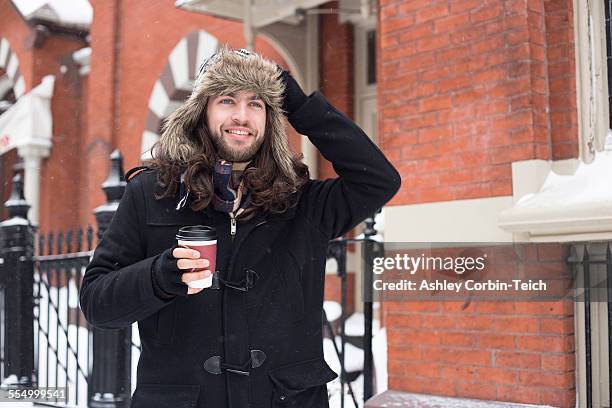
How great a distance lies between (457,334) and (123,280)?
2.62m

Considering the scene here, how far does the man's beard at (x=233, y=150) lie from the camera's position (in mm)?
2273

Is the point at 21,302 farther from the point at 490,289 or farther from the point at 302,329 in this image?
the point at 302,329

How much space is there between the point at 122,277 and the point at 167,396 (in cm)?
38

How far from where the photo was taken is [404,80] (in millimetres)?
4547

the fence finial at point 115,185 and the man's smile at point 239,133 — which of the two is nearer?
the man's smile at point 239,133

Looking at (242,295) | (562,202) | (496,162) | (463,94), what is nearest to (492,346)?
(562,202)

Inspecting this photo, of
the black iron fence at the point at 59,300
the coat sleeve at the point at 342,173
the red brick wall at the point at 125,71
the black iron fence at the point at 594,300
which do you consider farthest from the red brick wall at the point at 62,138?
the coat sleeve at the point at 342,173

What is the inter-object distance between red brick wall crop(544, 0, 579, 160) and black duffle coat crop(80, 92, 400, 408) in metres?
2.05

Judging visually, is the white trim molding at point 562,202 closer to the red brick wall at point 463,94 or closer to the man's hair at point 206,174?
the red brick wall at point 463,94

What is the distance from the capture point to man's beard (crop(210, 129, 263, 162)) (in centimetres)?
227

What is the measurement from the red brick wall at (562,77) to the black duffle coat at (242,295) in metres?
2.05

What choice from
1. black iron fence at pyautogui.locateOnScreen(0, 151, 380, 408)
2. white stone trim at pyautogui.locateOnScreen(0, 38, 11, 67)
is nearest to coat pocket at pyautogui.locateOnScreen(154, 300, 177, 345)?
black iron fence at pyautogui.locateOnScreen(0, 151, 380, 408)

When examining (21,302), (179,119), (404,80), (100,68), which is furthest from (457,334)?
(100,68)

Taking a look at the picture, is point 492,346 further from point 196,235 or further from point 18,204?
point 18,204
